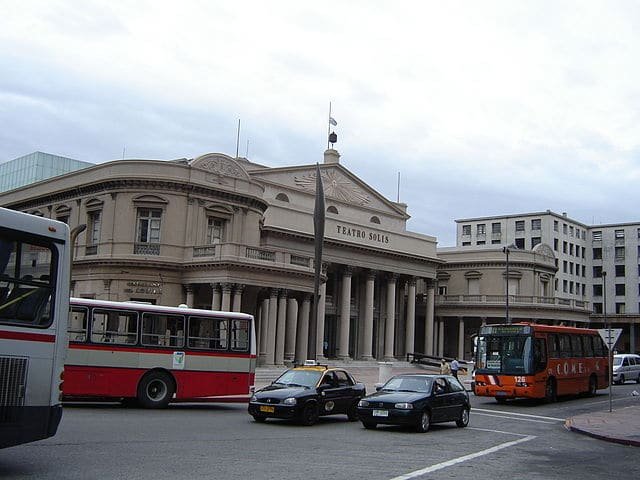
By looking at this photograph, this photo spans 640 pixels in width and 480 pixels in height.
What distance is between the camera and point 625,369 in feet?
162

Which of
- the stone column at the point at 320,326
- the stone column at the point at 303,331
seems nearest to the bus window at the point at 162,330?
the stone column at the point at 303,331

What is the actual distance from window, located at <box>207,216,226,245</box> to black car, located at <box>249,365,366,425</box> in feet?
82.8

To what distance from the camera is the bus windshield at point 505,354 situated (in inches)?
1109

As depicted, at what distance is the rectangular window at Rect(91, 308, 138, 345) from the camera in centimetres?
2103

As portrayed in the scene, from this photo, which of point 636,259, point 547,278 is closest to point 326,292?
point 547,278

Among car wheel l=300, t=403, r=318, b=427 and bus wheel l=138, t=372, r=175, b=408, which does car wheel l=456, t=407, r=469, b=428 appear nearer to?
car wheel l=300, t=403, r=318, b=427

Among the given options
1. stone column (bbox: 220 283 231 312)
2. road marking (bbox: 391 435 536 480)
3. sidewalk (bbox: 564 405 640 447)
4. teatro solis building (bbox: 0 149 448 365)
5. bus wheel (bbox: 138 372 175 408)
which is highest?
teatro solis building (bbox: 0 149 448 365)

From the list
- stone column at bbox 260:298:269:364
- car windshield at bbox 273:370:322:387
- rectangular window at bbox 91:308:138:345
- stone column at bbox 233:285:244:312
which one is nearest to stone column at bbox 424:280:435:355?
stone column at bbox 260:298:269:364

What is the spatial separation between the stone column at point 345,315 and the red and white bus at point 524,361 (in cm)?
2675

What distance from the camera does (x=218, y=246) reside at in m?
42.4

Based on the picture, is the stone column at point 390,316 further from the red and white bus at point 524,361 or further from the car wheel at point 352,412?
the car wheel at point 352,412

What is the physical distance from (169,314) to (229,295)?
1927 centimetres

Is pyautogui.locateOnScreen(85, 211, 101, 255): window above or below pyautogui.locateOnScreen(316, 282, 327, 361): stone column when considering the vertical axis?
above

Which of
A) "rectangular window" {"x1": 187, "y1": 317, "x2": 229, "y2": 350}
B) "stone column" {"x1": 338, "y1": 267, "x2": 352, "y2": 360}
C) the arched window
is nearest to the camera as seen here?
"rectangular window" {"x1": 187, "y1": 317, "x2": 229, "y2": 350}
